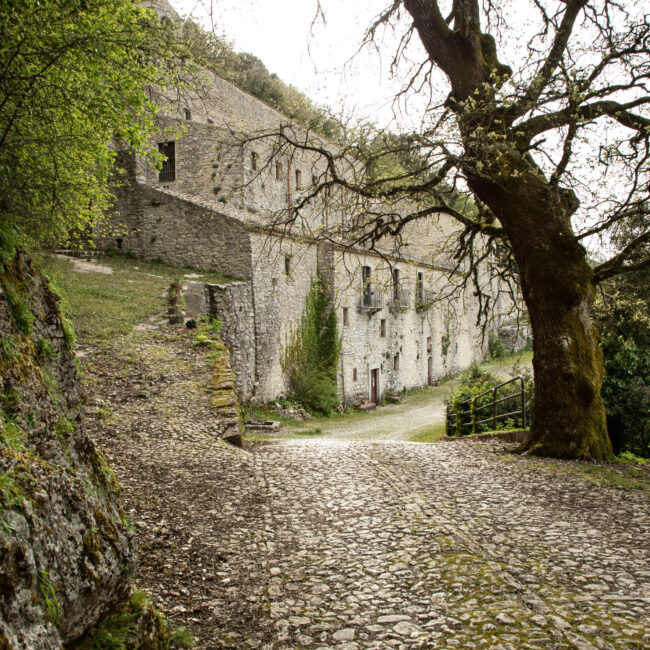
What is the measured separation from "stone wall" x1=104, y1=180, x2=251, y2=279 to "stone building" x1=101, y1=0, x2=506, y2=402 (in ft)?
0.13

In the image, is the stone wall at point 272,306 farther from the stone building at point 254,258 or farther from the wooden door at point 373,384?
the wooden door at point 373,384

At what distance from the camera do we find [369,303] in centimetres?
2595

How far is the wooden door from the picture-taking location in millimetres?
26203

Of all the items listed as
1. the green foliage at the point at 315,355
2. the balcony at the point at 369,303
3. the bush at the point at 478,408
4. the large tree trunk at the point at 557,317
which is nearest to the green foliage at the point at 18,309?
the large tree trunk at the point at 557,317

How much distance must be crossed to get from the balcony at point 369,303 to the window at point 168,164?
10.2 m

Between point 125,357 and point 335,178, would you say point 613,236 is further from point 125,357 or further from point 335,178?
point 125,357

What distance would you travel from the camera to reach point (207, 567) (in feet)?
13.6

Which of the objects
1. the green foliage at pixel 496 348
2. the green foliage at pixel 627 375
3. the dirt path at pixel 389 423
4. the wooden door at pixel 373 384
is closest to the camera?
the green foliage at pixel 627 375

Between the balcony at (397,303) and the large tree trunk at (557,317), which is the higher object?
the balcony at (397,303)

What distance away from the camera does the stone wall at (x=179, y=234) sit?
1969 cm

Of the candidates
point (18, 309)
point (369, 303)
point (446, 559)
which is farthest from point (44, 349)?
point (369, 303)

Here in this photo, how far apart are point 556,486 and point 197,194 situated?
843 inches

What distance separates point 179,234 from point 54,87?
51.9ft

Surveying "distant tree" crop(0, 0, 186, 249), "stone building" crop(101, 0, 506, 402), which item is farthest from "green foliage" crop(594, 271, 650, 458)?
"distant tree" crop(0, 0, 186, 249)
